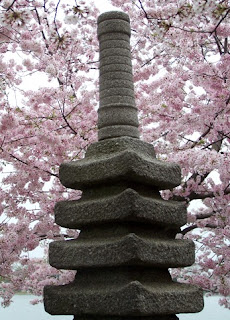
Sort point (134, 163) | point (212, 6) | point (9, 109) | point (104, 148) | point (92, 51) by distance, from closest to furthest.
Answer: point (212, 6)
point (134, 163)
point (104, 148)
point (9, 109)
point (92, 51)

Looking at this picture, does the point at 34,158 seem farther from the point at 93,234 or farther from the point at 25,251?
the point at 93,234

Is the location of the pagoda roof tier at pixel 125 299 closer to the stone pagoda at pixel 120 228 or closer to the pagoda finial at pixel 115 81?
the stone pagoda at pixel 120 228

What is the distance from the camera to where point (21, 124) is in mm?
10188

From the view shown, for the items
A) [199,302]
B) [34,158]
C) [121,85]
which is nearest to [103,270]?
[199,302]

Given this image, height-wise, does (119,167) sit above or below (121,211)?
above

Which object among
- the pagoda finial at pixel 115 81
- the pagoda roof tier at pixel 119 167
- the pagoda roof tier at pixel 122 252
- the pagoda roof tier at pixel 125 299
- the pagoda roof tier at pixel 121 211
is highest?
the pagoda finial at pixel 115 81

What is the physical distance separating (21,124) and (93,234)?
15.8ft

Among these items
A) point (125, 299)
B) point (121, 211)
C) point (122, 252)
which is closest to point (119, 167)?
point (121, 211)

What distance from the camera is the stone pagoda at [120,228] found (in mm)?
5422

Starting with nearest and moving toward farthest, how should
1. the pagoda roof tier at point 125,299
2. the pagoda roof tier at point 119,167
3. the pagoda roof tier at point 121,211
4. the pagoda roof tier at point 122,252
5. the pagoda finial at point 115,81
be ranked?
the pagoda roof tier at point 125,299
the pagoda roof tier at point 122,252
the pagoda roof tier at point 121,211
the pagoda roof tier at point 119,167
the pagoda finial at point 115,81

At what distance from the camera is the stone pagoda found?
542 centimetres

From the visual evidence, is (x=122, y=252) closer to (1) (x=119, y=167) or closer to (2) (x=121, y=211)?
(2) (x=121, y=211)

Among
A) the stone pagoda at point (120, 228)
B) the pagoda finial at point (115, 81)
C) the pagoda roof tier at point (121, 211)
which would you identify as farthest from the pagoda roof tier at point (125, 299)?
the pagoda finial at point (115, 81)

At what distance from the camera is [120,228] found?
5730mm
